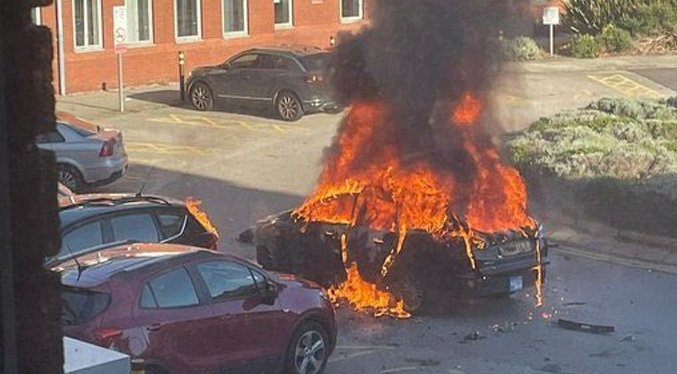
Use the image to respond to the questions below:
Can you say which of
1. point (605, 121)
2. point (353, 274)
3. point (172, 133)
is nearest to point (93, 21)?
point (172, 133)

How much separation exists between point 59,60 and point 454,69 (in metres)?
16.8

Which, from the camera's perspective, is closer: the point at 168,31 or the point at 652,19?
the point at 168,31

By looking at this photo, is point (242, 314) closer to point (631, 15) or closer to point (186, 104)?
point (186, 104)

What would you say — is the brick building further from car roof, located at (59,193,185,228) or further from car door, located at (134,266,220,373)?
car door, located at (134,266,220,373)

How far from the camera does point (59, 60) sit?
3108 cm

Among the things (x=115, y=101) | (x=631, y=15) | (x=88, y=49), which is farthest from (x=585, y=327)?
(x=631, y=15)

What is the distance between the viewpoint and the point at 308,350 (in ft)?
36.9

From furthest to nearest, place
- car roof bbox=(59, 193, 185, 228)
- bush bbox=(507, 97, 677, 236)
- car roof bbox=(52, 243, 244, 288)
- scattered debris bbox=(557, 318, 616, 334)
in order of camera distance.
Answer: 1. bush bbox=(507, 97, 677, 236)
2. scattered debris bbox=(557, 318, 616, 334)
3. car roof bbox=(59, 193, 185, 228)
4. car roof bbox=(52, 243, 244, 288)

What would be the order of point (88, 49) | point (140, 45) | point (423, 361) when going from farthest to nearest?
1. point (140, 45)
2. point (88, 49)
3. point (423, 361)

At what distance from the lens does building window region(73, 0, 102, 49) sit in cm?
3177

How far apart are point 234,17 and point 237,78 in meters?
7.68

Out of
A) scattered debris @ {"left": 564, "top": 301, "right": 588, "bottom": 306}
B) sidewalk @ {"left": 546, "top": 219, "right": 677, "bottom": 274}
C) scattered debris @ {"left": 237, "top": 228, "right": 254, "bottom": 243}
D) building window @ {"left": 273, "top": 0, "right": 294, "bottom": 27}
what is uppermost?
building window @ {"left": 273, "top": 0, "right": 294, "bottom": 27}

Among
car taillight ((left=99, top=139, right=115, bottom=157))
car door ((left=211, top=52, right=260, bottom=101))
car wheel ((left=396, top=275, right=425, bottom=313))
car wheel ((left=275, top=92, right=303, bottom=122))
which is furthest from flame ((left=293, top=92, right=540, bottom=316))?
car door ((left=211, top=52, right=260, bottom=101))

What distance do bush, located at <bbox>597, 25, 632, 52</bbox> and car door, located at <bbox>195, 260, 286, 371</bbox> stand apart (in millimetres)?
33443
